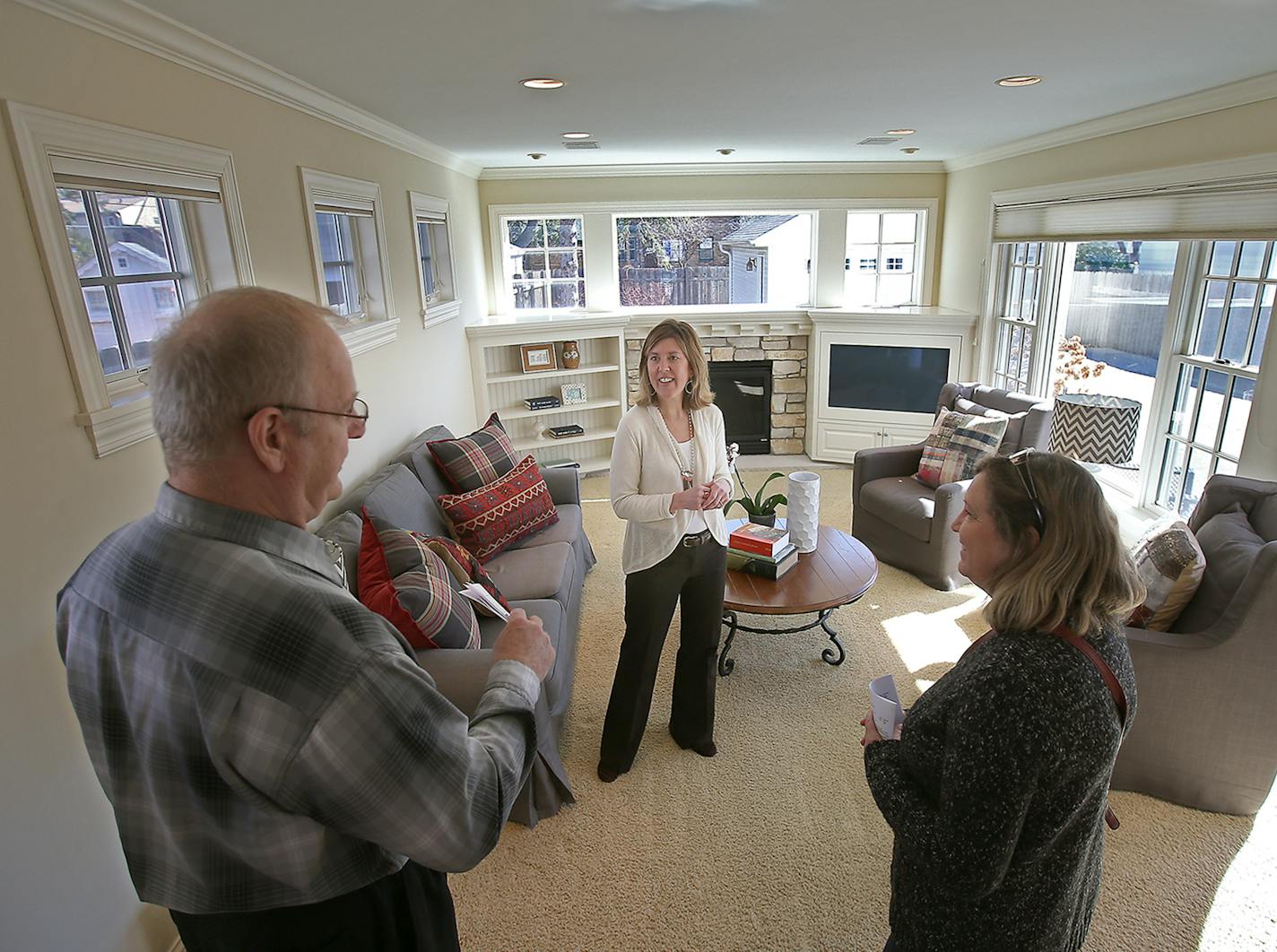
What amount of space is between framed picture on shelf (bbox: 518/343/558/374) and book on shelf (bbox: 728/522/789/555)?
116 inches

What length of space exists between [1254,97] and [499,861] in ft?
12.8

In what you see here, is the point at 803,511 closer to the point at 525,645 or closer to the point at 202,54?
the point at 525,645

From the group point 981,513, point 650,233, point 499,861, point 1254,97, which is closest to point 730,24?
point 981,513

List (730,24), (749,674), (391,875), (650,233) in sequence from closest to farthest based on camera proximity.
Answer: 1. (391,875)
2. (730,24)
3. (749,674)
4. (650,233)

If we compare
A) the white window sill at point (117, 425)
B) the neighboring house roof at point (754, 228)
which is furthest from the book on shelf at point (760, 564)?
the neighboring house roof at point (754, 228)

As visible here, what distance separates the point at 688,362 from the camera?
7.41 ft

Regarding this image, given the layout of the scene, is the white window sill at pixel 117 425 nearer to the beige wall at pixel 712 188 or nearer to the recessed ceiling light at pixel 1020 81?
the recessed ceiling light at pixel 1020 81

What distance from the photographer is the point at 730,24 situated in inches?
78.9

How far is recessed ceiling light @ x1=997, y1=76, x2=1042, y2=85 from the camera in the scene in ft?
8.85

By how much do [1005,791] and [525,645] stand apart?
28.9 inches

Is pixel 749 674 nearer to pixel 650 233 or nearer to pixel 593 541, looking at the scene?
pixel 593 541

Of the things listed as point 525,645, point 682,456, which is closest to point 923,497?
point 682,456

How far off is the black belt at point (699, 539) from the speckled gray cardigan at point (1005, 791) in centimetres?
103

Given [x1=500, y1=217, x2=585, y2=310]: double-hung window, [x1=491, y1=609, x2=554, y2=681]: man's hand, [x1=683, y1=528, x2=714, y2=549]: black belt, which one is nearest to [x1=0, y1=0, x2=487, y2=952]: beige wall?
[x1=491, y1=609, x2=554, y2=681]: man's hand
